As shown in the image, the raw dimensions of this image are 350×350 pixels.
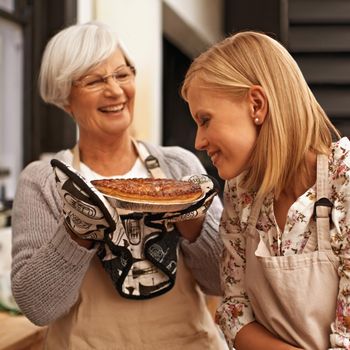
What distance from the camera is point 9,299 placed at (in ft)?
7.18

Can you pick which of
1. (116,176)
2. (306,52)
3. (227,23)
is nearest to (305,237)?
(116,176)

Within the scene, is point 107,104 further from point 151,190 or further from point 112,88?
point 151,190

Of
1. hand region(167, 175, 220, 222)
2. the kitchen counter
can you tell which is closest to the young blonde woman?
hand region(167, 175, 220, 222)

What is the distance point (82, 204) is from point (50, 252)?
0.21 metres

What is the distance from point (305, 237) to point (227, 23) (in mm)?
4831

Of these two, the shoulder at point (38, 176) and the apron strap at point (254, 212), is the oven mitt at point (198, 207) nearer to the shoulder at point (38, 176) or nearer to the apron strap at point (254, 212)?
the apron strap at point (254, 212)

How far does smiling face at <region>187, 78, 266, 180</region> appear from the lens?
1.23 meters

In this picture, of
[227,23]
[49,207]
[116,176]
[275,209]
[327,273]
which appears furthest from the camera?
[227,23]

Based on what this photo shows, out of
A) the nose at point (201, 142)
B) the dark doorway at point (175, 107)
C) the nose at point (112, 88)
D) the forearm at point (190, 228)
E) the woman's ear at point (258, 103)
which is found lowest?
the dark doorway at point (175, 107)

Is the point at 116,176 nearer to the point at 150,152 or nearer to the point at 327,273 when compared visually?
the point at 150,152

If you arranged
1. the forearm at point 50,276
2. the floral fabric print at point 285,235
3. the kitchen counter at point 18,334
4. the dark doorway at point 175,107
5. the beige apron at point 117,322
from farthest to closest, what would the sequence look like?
the dark doorway at point 175,107 → the kitchen counter at point 18,334 → the beige apron at point 117,322 → the forearm at point 50,276 → the floral fabric print at point 285,235

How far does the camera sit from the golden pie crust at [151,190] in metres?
1.29

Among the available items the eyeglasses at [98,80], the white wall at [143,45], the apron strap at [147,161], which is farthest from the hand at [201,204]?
the white wall at [143,45]

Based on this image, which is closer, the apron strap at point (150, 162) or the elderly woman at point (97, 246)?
the elderly woman at point (97, 246)
